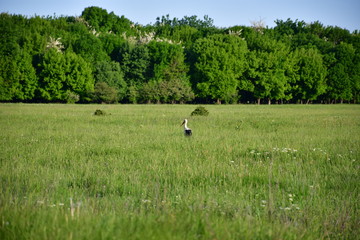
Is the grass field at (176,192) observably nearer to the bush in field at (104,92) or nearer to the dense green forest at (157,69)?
the bush in field at (104,92)

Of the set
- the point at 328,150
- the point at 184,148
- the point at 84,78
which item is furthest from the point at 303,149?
the point at 84,78

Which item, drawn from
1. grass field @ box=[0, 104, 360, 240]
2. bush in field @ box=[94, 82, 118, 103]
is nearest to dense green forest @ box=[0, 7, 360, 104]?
bush in field @ box=[94, 82, 118, 103]

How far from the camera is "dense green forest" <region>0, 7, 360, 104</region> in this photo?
60.6 metres

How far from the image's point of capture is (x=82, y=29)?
3135 inches

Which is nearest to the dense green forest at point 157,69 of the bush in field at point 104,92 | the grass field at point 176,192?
the bush in field at point 104,92

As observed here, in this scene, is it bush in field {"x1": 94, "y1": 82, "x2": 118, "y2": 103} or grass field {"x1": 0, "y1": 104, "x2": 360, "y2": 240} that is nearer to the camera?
grass field {"x1": 0, "y1": 104, "x2": 360, "y2": 240}

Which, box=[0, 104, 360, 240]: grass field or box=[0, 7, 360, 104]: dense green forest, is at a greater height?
box=[0, 7, 360, 104]: dense green forest

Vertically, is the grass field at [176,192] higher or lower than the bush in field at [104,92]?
lower

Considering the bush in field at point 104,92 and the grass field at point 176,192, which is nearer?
the grass field at point 176,192

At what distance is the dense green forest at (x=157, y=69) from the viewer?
6056cm

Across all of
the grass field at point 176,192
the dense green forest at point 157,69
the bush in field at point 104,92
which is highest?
the dense green forest at point 157,69

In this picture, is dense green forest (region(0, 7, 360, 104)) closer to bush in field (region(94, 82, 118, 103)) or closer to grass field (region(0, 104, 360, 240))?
bush in field (region(94, 82, 118, 103))

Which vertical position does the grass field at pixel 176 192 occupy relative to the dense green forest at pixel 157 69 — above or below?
below

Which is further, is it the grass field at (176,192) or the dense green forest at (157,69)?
the dense green forest at (157,69)
